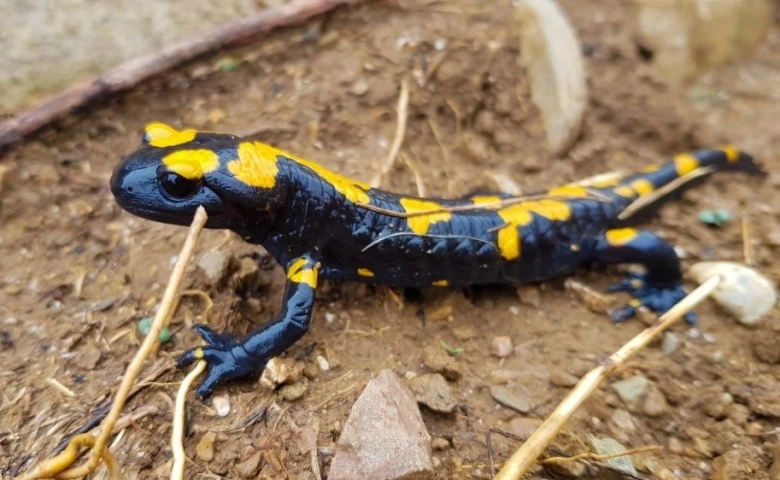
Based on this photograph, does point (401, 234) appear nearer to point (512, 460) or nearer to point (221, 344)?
point (221, 344)

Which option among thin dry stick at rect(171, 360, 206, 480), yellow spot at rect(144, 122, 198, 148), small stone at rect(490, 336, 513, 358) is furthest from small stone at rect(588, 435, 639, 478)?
yellow spot at rect(144, 122, 198, 148)

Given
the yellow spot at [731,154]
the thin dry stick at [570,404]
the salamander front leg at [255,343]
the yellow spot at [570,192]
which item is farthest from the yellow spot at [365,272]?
the yellow spot at [731,154]

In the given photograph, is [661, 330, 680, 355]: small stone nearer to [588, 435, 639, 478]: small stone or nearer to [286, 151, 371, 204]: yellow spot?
[588, 435, 639, 478]: small stone

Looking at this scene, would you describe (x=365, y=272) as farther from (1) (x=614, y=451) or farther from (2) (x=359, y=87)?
(2) (x=359, y=87)

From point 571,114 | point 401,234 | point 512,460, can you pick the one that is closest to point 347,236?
point 401,234

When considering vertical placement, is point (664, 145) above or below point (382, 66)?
below

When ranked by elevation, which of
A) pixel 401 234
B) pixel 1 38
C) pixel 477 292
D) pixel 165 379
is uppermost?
pixel 1 38

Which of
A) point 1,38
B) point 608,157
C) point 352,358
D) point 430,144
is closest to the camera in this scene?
point 352,358
